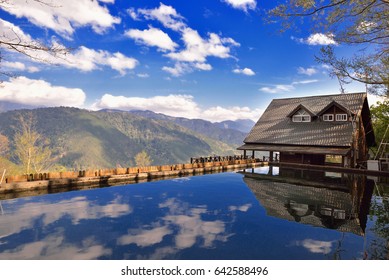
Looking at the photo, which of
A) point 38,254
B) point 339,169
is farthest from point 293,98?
point 38,254

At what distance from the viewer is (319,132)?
30.1 meters

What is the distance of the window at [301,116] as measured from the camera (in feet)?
108

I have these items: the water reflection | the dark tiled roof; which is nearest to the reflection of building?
the water reflection

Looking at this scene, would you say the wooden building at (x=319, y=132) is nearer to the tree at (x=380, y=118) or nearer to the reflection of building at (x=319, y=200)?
the tree at (x=380, y=118)

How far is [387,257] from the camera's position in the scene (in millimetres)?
7926

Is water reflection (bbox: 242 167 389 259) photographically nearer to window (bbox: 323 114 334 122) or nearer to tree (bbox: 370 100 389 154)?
window (bbox: 323 114 334 122)

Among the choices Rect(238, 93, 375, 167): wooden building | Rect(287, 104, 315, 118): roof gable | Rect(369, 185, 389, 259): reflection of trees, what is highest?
Rect(287, 104, 315, 118): roof gable

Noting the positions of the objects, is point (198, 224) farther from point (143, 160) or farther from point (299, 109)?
point (143, 160)

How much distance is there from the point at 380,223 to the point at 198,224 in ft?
24.6

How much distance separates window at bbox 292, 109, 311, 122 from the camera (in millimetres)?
33031

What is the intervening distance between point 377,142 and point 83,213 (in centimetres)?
3771

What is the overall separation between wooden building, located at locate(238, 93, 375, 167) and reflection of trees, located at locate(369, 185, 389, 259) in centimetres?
952

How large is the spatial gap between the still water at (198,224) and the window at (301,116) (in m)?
16.5

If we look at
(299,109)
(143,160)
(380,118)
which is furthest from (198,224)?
(143,160)
